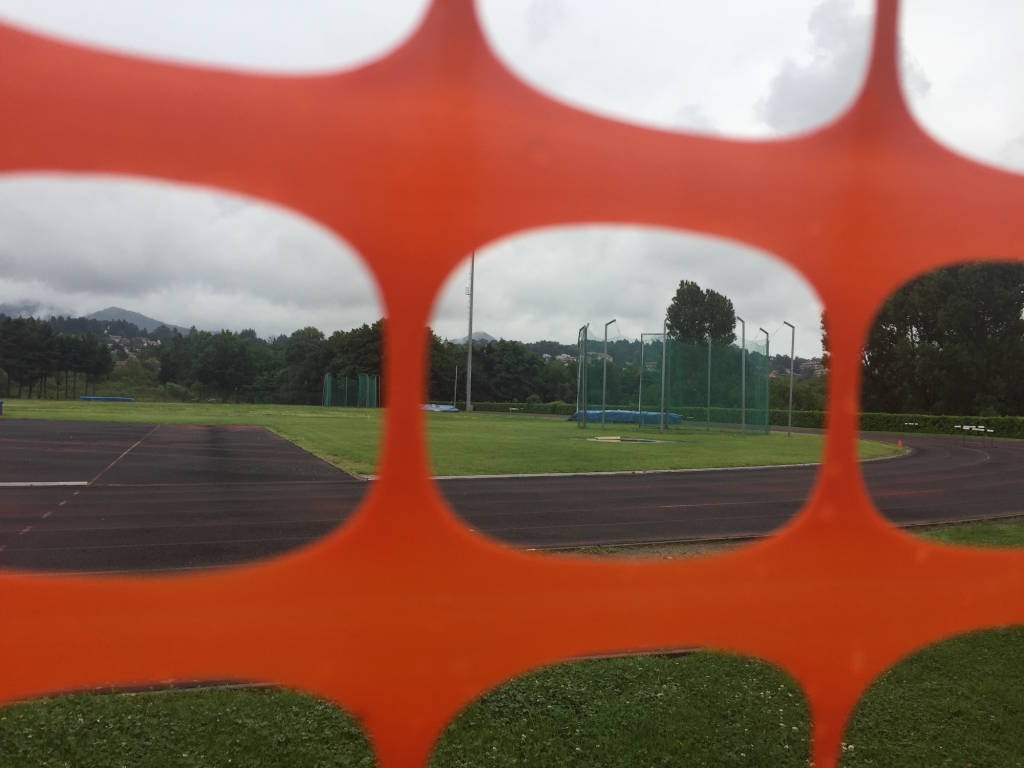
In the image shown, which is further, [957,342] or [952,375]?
[952,375]

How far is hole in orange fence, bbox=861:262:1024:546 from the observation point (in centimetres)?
1482

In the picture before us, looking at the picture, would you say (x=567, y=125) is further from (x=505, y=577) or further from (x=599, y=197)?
(x=505, y=577)

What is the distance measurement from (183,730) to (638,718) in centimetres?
158

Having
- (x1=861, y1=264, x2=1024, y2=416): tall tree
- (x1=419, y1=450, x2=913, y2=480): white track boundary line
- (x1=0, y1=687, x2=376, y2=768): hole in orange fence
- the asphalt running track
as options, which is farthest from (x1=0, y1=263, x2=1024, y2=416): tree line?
(x1=0, y1=687, x2=376, y2=768): hole in orange fence

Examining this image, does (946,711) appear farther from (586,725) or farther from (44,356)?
(44,356)

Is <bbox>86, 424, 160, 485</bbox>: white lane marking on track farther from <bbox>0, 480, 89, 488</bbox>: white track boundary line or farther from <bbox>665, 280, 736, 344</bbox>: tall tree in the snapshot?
<bbox>665, 280, 736, 344</bbox>: tall tree

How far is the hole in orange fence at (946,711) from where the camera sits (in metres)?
2.46

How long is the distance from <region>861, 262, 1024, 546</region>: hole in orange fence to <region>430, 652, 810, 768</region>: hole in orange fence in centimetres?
922

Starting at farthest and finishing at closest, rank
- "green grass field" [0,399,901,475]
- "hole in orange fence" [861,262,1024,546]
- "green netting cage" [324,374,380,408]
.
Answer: "green netting cage" [324,374,380,408] → "hole in orange fence" [861,262,1024,546] → "green grass field" [0,399,901,475]

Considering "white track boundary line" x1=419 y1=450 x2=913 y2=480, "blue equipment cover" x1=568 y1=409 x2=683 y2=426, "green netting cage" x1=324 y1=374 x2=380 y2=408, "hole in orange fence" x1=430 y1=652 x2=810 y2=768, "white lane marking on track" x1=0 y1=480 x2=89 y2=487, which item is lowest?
"hole in orange fence" x1=430 y1=652 x2=810 y2=768

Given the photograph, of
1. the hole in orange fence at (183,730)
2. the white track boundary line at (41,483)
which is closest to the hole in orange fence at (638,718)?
the hole in orange fence at (183,730)

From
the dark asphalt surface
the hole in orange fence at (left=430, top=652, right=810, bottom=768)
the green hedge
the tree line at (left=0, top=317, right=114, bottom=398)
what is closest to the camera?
the hole in orange fence at (left=430, top=652, right=810, bottom=768)

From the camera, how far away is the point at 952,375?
20.1 metres

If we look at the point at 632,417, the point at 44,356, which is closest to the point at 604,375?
the point at 632,417
